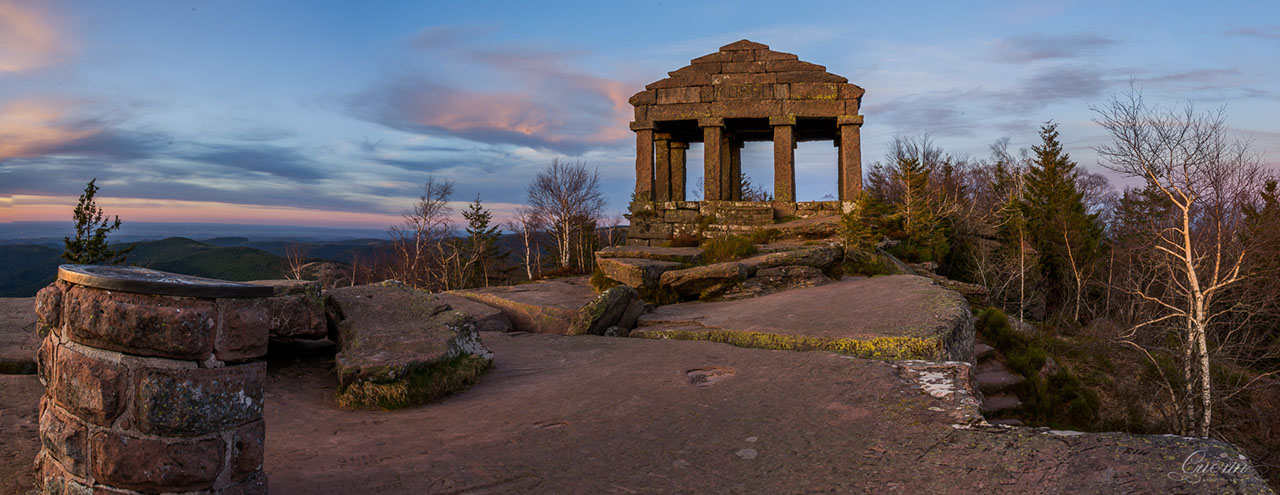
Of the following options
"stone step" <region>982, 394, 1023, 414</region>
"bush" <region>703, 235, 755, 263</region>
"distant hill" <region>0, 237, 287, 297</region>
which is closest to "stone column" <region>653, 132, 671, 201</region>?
"bush" <region>703, 235, 755, 263</region>

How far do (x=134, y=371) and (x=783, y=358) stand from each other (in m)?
4.51

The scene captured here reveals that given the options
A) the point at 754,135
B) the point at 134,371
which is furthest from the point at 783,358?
the point at 754,135

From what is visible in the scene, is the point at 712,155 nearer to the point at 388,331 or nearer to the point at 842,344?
the point at 842,344

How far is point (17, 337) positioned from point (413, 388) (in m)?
3.67

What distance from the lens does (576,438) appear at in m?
3.89

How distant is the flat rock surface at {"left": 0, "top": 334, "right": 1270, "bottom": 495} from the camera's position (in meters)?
3.08

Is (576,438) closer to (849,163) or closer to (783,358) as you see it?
(783,358)

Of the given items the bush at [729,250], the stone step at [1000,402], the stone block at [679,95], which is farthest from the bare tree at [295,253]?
the stone step at [1000,402]

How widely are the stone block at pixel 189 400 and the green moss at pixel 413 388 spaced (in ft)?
8.28

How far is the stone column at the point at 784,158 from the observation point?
54.5 ft

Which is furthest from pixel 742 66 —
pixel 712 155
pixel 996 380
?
pixel 996 380

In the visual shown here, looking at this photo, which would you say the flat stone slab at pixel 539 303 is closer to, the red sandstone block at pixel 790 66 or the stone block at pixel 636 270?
the stone block at pixel 636 270

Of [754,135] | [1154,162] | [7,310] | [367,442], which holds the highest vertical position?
[754,135]

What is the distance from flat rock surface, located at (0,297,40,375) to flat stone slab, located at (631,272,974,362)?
5349 mm
